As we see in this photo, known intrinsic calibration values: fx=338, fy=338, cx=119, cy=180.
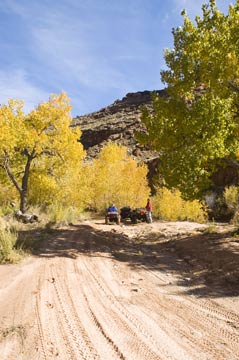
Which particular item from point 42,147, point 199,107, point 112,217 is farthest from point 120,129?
point 199,107

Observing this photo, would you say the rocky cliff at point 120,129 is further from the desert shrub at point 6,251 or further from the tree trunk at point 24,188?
the desert shrub at point 6,251

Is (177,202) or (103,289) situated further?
(177,202)

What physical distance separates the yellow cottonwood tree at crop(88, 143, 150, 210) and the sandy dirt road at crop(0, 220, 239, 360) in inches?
814

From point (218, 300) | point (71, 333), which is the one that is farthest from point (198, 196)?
point (71, 333)

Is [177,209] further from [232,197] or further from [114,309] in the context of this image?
[114,309]

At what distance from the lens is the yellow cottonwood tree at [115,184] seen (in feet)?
101

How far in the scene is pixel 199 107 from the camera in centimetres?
1048

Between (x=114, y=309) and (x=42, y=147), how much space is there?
13304 mm

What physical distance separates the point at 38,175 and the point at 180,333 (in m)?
14.5

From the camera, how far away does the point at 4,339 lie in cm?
430

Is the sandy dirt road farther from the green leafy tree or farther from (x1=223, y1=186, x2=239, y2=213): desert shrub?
(x1=223, y1=186, x2=239, y2=213): desert shrub

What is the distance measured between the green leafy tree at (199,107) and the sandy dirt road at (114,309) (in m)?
3.02

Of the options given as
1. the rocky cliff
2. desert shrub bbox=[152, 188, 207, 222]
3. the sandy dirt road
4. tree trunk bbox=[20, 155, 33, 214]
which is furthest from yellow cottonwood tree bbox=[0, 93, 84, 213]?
the rocky cliff

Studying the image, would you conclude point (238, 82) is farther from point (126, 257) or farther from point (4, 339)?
point (4, 339)
